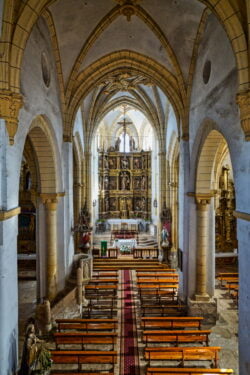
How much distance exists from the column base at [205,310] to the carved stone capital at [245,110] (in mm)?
7645

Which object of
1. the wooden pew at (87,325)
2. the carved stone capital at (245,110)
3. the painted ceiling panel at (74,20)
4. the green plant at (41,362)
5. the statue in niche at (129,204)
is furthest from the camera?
the statue in niche at (129,204)

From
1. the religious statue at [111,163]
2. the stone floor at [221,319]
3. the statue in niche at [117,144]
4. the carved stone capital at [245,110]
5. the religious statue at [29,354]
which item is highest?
the statue in niche at [117,144]

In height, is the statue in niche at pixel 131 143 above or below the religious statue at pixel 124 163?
above

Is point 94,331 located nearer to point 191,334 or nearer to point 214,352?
point 191,334

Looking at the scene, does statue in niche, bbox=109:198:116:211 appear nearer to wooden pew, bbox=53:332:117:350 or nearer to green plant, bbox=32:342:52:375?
wooden pew, bbox=53:332:117:350

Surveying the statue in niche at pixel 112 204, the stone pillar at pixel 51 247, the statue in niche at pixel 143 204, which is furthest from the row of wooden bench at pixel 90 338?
the statue in niche at pixel 112 204

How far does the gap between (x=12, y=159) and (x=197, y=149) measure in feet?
23.5

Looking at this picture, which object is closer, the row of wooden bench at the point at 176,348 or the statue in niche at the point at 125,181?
the row of wooden bench at the point at 176,348

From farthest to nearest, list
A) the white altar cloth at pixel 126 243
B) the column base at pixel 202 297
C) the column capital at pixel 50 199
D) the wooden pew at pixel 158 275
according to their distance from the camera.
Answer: the white altar cloth at pixel 126 243 < the wooden pew at pixel 158 275 < the column capital at pixel 50 199 < the column base at pixel 202 297

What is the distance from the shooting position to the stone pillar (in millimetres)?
12656

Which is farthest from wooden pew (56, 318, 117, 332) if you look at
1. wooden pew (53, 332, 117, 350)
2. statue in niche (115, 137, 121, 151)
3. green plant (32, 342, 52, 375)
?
statue in niche (115, 137, 121, 151)

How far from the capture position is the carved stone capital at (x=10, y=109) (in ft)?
22.0

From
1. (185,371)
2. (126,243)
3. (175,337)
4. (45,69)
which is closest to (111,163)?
(126,243)

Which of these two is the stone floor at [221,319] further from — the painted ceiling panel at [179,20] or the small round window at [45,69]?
the painted ceiling panel at [179,20]
